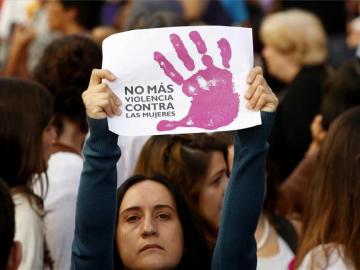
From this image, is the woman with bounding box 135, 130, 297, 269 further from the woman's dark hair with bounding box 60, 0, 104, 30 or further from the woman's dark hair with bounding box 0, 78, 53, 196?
the woman's dark hair with bounding box 60, 0, 104, 30

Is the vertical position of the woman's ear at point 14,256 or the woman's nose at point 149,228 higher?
the woman's nose at point 149,228

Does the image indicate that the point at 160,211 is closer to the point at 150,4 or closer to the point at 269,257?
the point at 269,257

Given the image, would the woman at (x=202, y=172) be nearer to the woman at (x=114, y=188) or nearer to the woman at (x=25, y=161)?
the woman at (x=25, y=161)

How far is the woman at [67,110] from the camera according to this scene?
4.45 m

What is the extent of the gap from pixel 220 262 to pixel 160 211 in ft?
1.48

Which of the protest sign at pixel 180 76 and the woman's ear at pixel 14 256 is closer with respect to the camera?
the woman's ear at pixel 14 256

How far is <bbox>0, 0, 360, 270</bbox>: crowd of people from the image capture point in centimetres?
340

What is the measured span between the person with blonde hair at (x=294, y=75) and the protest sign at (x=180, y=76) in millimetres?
2738

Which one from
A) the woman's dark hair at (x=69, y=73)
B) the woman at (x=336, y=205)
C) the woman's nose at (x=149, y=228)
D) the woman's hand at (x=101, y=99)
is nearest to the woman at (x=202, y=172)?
the woman at (x=336, y=205)

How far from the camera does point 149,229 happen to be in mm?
3684

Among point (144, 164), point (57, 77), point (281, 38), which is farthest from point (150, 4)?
point (144, 164)

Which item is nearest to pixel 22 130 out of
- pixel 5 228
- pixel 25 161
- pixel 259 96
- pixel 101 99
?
pixel 25 161

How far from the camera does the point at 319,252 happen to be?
156 inches

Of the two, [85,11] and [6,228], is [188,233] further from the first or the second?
[85,11]
